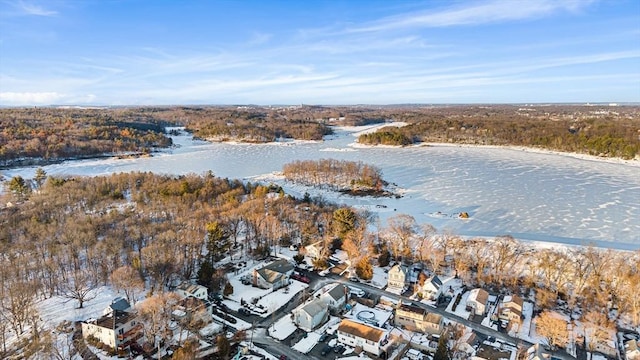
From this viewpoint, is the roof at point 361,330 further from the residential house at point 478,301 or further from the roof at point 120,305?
the roof at point 120,305

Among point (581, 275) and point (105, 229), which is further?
point (105, 229)

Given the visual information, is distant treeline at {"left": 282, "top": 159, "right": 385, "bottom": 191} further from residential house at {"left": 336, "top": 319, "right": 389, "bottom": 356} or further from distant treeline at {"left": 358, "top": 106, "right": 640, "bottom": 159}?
distant treeline at {"left": 358, "top": 106, "right": 640, "bottom": 159}

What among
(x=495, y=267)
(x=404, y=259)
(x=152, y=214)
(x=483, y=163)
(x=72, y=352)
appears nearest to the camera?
Result: (x=72, y=352)

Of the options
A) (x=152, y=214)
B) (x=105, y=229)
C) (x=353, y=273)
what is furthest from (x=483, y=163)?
(x=105, y=229)

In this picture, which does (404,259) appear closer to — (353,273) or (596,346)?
(353,273)

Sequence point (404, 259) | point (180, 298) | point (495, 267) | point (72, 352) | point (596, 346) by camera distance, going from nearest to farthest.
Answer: point (72, 352) → point (596, 346) → point (180, 298) → point (495, 267) → point (404, 259)

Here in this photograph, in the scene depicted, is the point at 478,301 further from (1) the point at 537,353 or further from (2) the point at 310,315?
(2) the point at 310,315

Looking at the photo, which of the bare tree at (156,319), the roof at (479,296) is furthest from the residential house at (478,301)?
the bare tree at (156,319)
